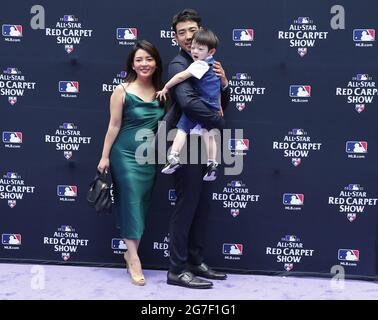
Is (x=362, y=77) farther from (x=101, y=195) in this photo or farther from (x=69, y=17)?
(x=69, y=17)

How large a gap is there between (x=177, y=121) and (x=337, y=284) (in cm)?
160

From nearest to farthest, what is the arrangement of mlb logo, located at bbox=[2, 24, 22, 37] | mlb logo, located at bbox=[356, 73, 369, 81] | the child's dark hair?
the child's dark hair
mlb logo, located at bbox=[356, 73, 369, 81]
mlb logo, located at bbox=[2, 24, 22, 37]

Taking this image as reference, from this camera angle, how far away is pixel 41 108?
4.01 m

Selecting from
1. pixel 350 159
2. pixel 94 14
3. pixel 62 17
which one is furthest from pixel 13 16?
pixel 350 159

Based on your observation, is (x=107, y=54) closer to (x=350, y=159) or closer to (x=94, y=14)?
(x=94, y=14)

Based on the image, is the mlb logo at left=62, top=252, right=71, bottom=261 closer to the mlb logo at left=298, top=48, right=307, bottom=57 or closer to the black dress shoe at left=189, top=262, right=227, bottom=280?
the black dress shoe at left=189, top=262, right=227, bottom=280

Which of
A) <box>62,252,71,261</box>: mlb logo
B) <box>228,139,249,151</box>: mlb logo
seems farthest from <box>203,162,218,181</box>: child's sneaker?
Answer: <box>62,252,71,261</box>: mlb logo

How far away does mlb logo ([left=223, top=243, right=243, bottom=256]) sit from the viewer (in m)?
3.98

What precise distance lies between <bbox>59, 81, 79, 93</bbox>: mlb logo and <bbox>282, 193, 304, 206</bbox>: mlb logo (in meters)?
1.69

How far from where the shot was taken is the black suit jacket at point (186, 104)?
3.36 metres

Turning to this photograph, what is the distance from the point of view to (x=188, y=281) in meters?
3.64

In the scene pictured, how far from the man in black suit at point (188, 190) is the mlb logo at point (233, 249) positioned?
20cm

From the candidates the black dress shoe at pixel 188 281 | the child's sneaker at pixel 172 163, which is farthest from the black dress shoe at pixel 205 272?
the child's sneaker at pixel 172 163

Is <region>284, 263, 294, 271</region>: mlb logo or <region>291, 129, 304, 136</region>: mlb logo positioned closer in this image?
<region>291, 129, 304, 136</region>: mlb logo
